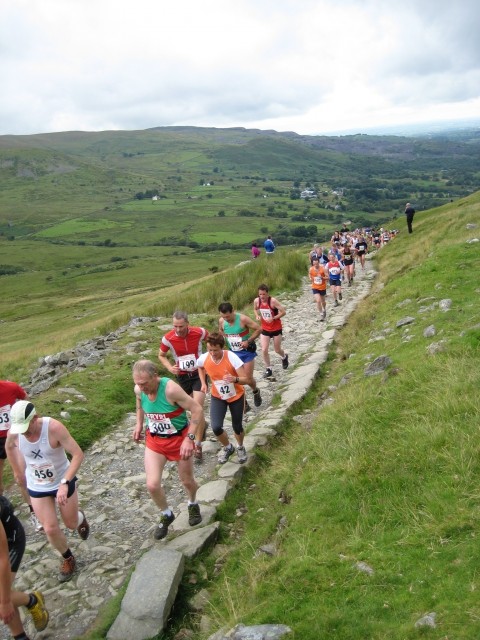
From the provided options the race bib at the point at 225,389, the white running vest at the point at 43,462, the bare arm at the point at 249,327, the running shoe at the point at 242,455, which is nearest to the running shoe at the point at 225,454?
the running shoe at the point at 242,455

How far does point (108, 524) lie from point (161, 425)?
2026mm

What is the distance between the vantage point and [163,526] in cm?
694

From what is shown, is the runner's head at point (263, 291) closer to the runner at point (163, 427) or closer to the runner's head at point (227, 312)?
the runner's head at point (227, 312)

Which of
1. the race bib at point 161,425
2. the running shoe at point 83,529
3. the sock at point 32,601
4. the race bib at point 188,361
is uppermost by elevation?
the race bib at point 188,361

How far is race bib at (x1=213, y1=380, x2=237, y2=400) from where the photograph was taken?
8.34m

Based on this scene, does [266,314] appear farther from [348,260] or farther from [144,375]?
[348,260]

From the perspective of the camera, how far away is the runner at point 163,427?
21.5 ft

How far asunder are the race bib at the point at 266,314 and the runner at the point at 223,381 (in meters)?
4.26

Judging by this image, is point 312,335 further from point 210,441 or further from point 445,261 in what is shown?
point 210,441

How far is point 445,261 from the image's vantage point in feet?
56.9

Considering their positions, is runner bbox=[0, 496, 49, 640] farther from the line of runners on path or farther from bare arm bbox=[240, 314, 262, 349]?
bare arm bbox=[240, 314, 262, 349]

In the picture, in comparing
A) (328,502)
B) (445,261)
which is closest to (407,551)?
(328,502)

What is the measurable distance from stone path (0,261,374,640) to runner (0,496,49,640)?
0.39 meters

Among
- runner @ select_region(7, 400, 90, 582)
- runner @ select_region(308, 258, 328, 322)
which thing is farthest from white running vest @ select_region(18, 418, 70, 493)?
runner @ select_region(308, 258, 328, 322)
